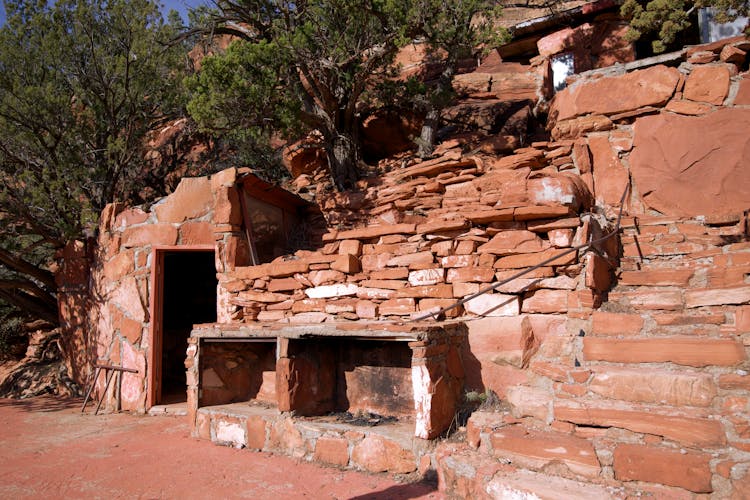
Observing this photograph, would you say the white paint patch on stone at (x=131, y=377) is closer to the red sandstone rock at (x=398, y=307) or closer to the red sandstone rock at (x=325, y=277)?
the red sandstone rock at (x=325, y=277)

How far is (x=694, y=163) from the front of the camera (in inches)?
217

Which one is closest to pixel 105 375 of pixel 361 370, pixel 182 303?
pixel 182 303

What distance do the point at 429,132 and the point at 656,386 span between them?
6329 mm

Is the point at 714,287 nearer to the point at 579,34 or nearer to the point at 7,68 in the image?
the point at 579,34

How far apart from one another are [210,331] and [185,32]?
705 centimetres

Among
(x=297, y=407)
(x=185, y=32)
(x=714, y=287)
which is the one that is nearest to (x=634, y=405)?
(x=714, y=287)

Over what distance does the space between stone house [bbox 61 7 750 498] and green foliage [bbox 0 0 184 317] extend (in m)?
1.48

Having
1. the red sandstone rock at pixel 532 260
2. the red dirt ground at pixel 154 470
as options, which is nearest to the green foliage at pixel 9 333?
the red dirt ground at pixel 154 470

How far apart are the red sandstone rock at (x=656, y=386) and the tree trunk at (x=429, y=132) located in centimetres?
585

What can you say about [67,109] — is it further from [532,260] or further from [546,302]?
[546,302]

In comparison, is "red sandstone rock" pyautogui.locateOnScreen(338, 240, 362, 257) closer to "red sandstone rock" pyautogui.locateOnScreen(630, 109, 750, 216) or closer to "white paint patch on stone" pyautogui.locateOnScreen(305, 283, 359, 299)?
"white paint patch on stone" pyautogui.locateOnScreen(305, 283, 359, 299)

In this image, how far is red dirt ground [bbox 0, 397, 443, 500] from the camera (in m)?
3.95

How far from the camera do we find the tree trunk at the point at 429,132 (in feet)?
28.7

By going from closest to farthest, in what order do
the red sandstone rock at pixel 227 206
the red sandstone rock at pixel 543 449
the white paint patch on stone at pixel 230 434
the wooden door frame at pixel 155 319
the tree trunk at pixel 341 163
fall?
the red sandstone rock at pixel 543 449 → the white paint patch on stone at pixel 230 434 → the red sandstone rock at pixel 227 206 → the wooden door frame at pixel 155 319 → the tree trunk at pixel 341 163
